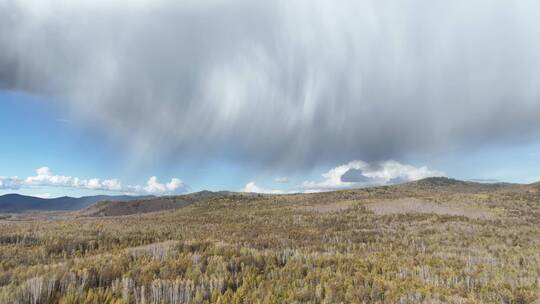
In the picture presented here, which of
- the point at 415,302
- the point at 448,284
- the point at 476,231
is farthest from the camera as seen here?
the point at 476,231

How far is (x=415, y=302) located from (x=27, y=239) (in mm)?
17428

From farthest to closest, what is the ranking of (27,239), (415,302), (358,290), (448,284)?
(27,239) < (448,284) < (358,290) < (415,302)

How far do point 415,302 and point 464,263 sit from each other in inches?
266

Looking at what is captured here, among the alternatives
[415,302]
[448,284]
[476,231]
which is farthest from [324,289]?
[476,231]

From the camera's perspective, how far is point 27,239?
14680 millimetres

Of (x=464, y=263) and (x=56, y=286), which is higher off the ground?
(x=56, y=286)

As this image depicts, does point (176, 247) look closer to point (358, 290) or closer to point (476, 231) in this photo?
point (358, 290)

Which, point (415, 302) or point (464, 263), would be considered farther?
point (464, 263)

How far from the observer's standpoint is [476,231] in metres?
21.6

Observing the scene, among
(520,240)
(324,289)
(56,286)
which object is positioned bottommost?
(520,240)

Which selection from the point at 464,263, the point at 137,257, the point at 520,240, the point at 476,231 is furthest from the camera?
the point at 476,231

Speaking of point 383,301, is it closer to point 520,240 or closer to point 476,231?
point 520,240

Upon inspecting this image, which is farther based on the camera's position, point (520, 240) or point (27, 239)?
point (520, 240)

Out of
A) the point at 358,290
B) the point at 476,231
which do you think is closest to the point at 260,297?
the point at 358,290
